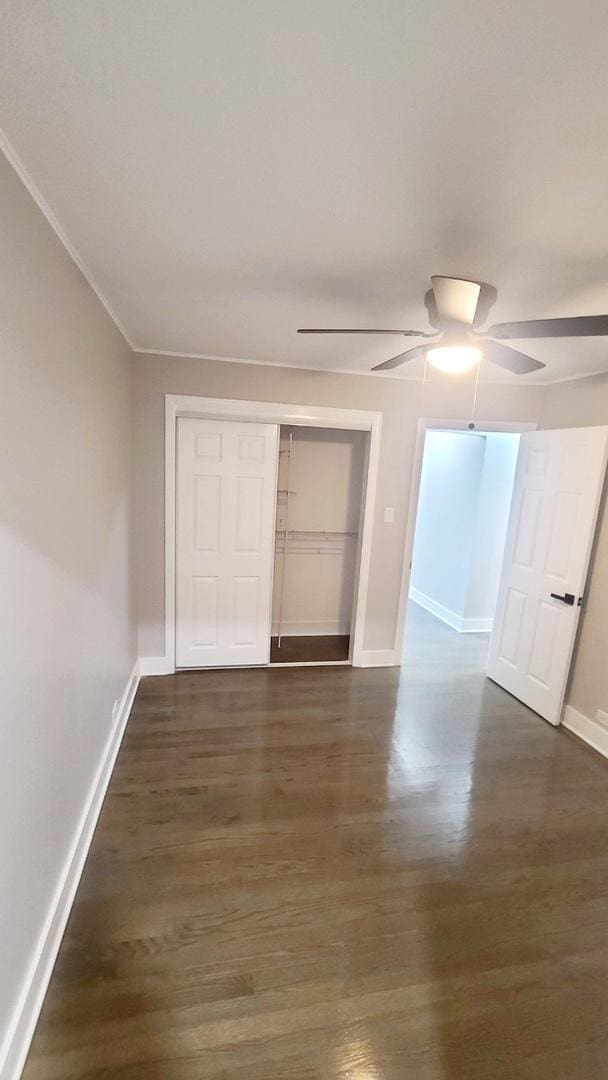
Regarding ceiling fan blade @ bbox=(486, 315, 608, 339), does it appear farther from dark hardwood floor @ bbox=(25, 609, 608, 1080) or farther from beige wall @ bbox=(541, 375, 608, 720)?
dark hardwood floor @ bbox=(25, 609, 608, 1080)

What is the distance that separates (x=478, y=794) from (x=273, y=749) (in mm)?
1156

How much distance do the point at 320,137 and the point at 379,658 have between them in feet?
11.5

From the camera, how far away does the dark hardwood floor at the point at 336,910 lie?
1.32 meters

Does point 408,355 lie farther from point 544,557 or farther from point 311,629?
point 311,629

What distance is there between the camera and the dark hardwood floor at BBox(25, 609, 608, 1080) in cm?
132

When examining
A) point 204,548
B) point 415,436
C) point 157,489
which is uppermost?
point 415,436

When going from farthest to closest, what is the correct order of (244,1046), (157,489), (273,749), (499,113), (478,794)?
(157,489) < (273,749) < (478,794) < (244,1046) < (499,113)

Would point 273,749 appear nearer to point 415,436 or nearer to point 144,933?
point 144,933

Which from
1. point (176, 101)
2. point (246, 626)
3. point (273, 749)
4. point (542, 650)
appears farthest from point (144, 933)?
point (542, 650)

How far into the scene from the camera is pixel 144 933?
63.0 inches

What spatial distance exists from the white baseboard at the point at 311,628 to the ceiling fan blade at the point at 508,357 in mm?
3139

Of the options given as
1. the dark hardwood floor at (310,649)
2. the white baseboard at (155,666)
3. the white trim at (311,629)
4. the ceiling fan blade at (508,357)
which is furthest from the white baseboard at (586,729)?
the white baseboard at (155,666)

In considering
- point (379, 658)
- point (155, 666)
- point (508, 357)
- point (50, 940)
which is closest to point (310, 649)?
point (379, 658)

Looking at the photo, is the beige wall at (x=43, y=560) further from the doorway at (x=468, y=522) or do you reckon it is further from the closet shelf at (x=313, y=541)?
the doorway at (x=468, y=522)
